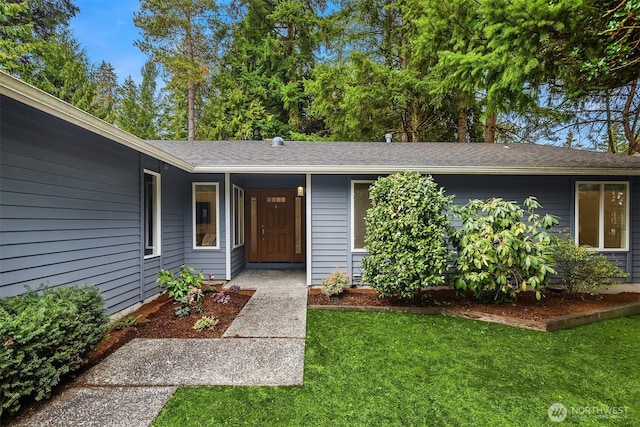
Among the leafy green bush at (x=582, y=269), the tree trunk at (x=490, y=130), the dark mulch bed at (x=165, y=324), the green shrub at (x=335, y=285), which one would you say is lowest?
the dark mulch bed at (x=165, y=324)

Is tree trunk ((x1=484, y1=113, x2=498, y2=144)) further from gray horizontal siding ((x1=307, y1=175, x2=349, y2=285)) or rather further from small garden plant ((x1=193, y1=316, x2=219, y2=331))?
small garden plant ((x1=193, y1=316, x2=219, y2=331))

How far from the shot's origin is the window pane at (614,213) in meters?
5.81

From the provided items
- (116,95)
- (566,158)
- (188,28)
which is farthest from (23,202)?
(116,95)

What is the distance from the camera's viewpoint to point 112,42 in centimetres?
1605

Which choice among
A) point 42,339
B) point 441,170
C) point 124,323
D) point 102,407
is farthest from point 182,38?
point 102,407

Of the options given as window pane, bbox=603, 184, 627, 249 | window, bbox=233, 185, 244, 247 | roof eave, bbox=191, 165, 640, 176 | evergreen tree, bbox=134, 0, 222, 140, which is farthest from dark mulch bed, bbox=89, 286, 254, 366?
evergreen tree, bbox=134, 0, 222, 140

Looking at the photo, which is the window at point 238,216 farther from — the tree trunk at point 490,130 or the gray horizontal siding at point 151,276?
the tree trunk at point 490,130

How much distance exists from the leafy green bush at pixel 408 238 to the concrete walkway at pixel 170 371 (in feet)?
4.82

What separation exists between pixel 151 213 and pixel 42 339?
9.87ft

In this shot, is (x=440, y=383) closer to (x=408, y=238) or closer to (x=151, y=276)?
(x=408, y=238)

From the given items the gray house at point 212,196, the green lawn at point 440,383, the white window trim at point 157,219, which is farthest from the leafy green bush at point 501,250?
the white window trim at point 157,219

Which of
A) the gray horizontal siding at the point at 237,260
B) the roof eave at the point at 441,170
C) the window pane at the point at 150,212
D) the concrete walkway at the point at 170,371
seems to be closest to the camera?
the concrete walkway at the point at 170,371

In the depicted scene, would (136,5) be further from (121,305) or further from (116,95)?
(121,305)

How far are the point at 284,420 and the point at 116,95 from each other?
73.6 feet
